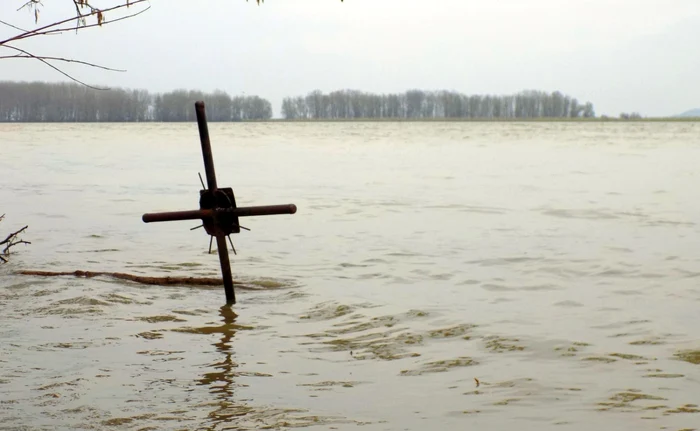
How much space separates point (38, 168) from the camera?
3581 cm

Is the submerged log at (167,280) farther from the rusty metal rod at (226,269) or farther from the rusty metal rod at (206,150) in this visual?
the rusty metal rod at (206,150)

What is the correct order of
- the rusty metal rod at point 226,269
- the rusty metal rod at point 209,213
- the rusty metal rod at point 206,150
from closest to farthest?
the rusty metal rod at point 209,213
the rusty metal rod at point 206,150
the rusty metal rod at point 226,269

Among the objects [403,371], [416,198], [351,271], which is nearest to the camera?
[403,371]

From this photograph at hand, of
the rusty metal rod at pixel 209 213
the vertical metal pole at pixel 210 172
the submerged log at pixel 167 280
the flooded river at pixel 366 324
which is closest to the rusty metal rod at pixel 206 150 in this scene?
the vertical metal pole at pixel 210 172

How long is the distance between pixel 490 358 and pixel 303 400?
6.75 ft

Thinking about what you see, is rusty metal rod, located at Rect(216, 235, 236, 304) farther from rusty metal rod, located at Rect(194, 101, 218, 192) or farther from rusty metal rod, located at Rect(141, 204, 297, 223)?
rusty metal rod, located at Rect(194, 101, 218, 192)

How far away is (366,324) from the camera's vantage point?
8461mm

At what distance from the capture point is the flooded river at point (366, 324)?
573 centimetres

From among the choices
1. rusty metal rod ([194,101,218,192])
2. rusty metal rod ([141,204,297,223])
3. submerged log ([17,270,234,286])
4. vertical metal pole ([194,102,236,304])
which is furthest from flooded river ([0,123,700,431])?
rusty metal rod ([194,101,218,192])

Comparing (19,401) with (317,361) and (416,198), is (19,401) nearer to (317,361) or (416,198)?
(317,361)

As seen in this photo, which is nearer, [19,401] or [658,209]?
[19,401]

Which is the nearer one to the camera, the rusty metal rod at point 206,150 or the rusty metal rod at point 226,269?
the rusty metal rod at point 206,150

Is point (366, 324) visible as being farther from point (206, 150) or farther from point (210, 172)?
point (206, 150)

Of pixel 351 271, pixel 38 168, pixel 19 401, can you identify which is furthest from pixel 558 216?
pixel 38 168
